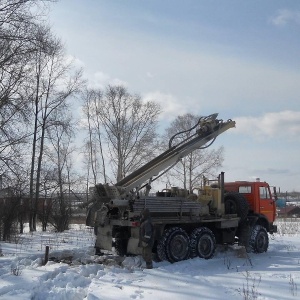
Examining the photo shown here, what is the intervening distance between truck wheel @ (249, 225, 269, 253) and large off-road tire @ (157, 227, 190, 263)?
9.36 ft

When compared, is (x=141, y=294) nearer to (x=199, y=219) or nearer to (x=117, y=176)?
(x=199, y=219)

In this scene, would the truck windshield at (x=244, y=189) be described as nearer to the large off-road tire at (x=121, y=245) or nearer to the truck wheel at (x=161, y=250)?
the truck wheel at (x=161, y=250)

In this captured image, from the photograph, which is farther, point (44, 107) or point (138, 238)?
point (44, 107)

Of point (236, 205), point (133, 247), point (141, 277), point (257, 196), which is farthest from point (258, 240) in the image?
point (141, 277)

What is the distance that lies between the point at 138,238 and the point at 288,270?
3.77m

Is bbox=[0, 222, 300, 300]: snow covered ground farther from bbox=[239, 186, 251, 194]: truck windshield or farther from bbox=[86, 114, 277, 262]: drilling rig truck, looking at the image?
bbox=[239, 186, 251, 194]: truck windshield

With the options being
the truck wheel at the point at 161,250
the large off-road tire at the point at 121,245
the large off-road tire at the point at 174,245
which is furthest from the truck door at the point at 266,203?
the large off-road tire at the point at 121,245

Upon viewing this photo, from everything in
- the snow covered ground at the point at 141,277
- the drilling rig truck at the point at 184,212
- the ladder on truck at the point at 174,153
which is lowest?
the snow covered ground at the point at 141,277

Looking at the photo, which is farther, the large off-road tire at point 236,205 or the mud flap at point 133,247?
the large off-road tire at point 236,205

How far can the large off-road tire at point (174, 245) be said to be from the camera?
485 inches

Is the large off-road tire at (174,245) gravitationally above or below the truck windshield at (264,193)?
below

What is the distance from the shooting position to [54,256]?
1305cm

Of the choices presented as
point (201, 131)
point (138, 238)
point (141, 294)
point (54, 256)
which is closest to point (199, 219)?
point (138, 238)

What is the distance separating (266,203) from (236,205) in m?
1.41
